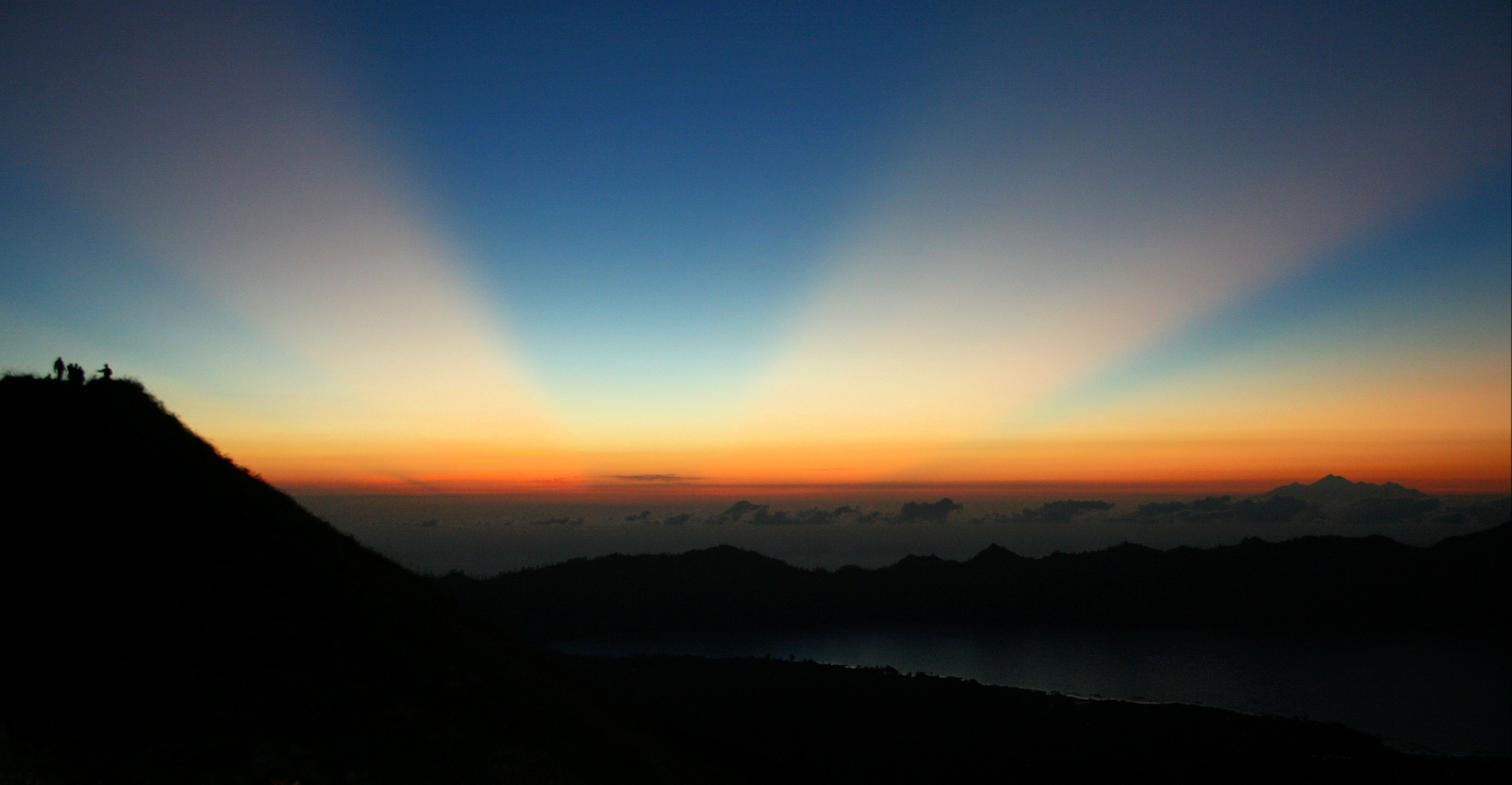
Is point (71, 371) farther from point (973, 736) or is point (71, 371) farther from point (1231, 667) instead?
point (1231, 667)

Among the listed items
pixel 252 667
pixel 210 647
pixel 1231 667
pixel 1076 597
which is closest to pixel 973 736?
pixel 252 667

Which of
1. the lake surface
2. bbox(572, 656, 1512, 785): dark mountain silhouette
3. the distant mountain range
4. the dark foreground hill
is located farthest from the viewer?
the lake surface

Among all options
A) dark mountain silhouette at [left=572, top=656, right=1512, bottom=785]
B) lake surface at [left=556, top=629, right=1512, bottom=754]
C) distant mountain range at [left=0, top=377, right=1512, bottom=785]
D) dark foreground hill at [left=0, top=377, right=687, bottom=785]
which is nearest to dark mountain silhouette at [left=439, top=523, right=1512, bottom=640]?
lake surface at [left=556, top=629, right=1512, bottom=754]

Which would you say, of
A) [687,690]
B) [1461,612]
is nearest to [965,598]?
[1461,612]

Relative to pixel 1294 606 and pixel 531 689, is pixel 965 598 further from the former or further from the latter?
pixel 531 689

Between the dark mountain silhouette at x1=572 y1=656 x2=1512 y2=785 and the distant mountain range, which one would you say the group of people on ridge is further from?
the dark mountain silhouette at x1=572 y1=656 x2=1512 y2=785
